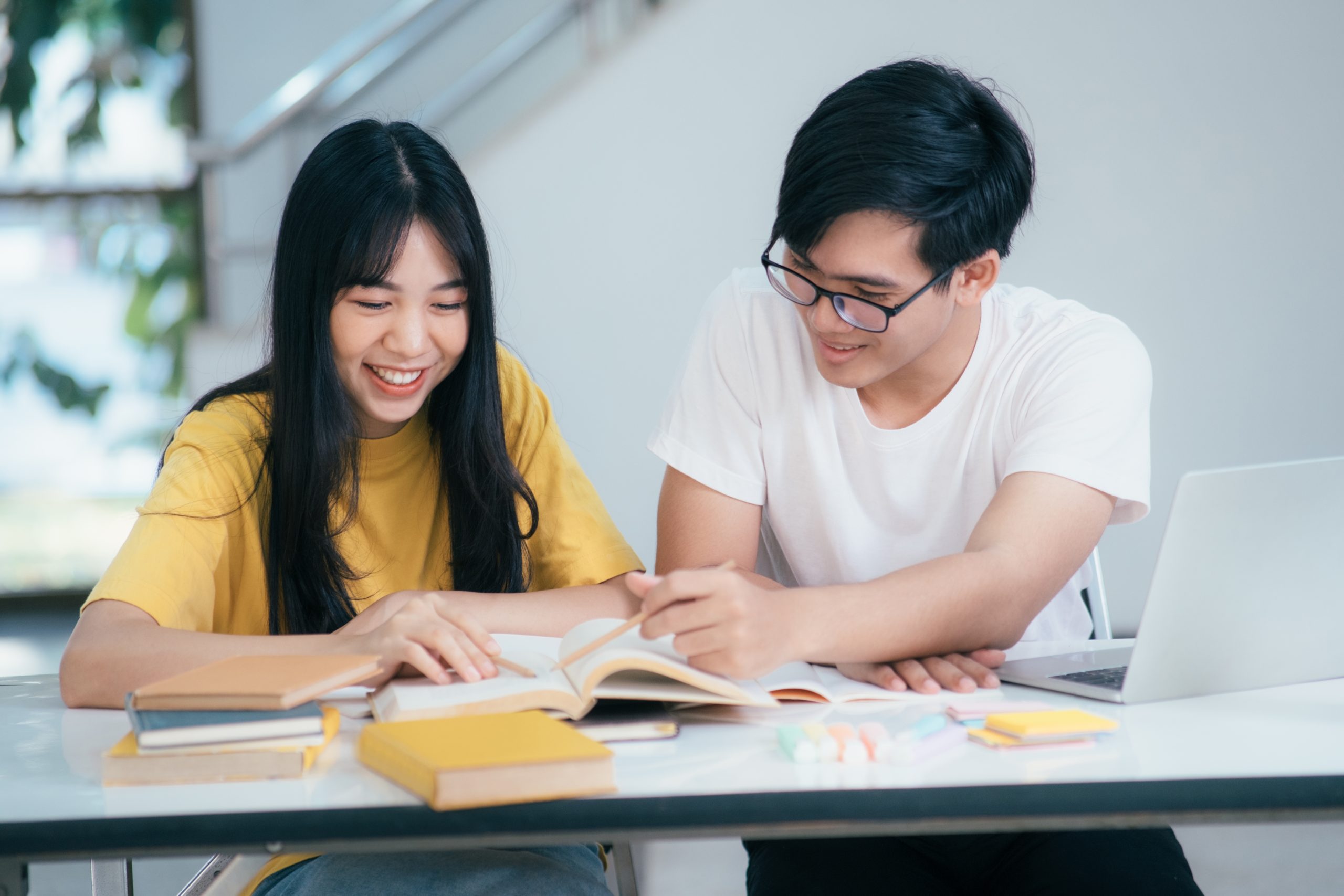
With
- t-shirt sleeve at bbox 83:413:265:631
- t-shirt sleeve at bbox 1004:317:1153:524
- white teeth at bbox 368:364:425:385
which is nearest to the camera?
t-shirt sleeve at bbox 83:413:265:631

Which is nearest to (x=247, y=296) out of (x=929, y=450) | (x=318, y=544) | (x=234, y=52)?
(x=234, y=52)

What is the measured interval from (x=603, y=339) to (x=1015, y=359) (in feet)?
5.47

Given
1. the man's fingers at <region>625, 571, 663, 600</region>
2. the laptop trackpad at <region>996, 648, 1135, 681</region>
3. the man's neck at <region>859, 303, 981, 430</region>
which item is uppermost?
the man's neck at <region>859, 303, 981, 430</region>

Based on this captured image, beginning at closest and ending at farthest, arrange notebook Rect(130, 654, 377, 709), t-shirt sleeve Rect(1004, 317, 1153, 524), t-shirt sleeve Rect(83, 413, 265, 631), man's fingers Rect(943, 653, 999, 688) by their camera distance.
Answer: notebook Rect(130, 654, 377, 709) < man's fingers Rect(943, 653, 999, 688) < t-shirt sleeve Rect(83, 413, 265, 631) < t-shirt sleeve Rect(1004, 317, 1153, 524)

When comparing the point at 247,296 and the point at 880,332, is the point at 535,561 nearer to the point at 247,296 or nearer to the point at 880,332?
the point at 880,332

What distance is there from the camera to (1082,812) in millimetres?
755

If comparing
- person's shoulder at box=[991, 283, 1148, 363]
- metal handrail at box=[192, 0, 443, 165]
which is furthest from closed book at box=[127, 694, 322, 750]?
metal handrail at box=[192, 0, 443, 165]

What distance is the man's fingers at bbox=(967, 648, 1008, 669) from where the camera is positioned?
3.67 feet

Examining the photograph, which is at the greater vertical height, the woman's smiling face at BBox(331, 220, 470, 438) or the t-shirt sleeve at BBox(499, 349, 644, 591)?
the woman's smiling face at BBox(331, 220, 470, 438)

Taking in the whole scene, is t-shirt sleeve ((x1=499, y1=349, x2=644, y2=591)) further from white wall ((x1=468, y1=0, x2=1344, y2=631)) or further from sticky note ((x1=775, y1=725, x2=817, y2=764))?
white wall ((x1=468, y1=0, x2=1344, y2=631))

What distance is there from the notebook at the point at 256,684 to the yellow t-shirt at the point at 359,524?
307 mm

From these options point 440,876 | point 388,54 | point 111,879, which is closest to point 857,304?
Result: point 440,876

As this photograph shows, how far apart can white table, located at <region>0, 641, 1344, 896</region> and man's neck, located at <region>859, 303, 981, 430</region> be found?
28.0 inches

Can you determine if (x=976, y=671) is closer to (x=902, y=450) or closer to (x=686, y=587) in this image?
(x=686, y=587)
